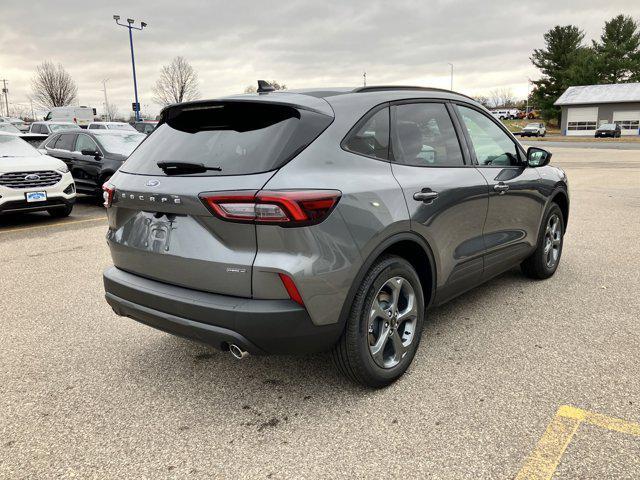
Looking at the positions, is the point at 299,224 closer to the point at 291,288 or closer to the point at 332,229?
the point at 332,229

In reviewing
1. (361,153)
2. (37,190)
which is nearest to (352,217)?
(361,153)

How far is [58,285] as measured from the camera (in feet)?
17.3

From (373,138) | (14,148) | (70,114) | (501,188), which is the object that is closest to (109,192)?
(373,138)

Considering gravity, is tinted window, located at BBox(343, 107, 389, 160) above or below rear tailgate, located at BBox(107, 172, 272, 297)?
above

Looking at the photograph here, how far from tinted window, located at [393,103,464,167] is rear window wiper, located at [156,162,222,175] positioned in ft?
3.68

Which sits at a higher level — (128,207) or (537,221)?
(128,207)

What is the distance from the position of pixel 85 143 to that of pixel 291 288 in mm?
10589

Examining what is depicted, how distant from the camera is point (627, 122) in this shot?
189ft

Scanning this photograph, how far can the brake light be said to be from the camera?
2.51 m

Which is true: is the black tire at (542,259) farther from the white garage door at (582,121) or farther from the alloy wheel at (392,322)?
the white garage door at (582,121)

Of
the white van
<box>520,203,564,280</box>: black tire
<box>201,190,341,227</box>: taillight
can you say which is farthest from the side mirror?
the white van

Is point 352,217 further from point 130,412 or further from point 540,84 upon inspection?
point 540,84

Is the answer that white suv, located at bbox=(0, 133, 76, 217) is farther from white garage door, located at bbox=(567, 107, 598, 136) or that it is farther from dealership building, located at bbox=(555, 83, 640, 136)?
white garage door, located at bbox=(567, 107, 598, 136)

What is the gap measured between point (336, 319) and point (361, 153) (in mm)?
929
